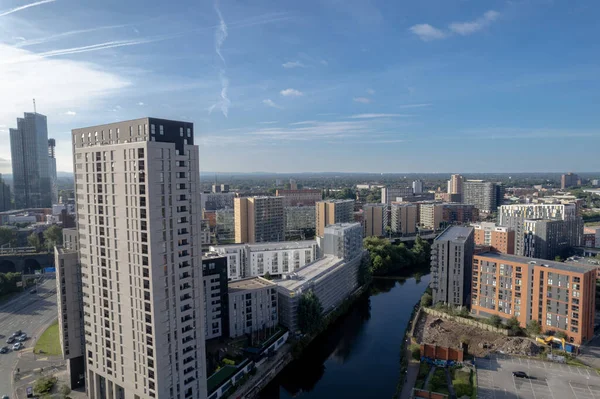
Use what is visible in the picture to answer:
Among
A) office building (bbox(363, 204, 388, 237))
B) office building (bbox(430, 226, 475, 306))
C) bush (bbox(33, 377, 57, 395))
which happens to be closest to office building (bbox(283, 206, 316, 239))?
office building (bbox(363, 204, 388, 237))

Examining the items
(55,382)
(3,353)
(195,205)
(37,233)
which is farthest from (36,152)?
(195,205)

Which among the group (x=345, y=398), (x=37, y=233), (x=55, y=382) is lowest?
(x=345, y=398)

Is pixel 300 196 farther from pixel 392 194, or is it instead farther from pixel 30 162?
pixel 30 162

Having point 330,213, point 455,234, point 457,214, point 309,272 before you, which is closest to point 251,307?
point 309,272

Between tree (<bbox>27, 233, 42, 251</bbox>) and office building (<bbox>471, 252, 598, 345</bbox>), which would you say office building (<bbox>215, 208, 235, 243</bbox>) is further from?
office building (<bbox>471, 252, 598, 345</bbox>)

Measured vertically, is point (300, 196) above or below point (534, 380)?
above

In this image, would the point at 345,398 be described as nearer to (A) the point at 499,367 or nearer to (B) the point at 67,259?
(A) the point at 499,367
